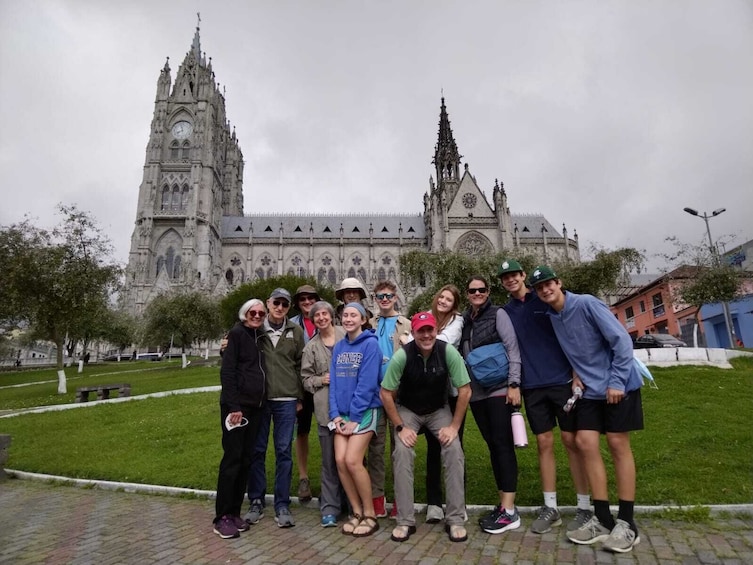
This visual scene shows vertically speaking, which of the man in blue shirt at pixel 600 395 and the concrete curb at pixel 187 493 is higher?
the man in blue shirt at pixel 600 395

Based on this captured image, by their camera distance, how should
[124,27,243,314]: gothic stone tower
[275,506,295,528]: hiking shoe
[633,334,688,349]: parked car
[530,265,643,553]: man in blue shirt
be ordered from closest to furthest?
[530,265,643,553]: man in blue shirt → [275,506,295,528]: hiking shoe → [633,334,688,349]: parked car → [124,27,243,314]: gothic stone tower

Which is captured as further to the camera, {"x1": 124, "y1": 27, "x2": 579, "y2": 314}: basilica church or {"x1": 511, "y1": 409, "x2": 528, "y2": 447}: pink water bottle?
{"x1": 124, "y1": 27, "x2": 579, "y2": 314}: basilica church

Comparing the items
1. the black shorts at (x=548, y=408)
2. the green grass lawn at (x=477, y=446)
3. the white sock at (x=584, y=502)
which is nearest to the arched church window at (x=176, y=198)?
the green grass lawn at (x=477, y=446)

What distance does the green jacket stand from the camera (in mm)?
5332

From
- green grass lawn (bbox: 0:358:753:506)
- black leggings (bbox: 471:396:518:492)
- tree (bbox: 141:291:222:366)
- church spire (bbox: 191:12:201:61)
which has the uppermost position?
church spire (bbox: 191:12:201:61)

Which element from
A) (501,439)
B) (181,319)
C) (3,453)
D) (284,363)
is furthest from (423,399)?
(181,319)

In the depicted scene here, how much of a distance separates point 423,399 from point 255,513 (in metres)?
2.35

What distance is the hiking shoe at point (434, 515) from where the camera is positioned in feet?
15.2

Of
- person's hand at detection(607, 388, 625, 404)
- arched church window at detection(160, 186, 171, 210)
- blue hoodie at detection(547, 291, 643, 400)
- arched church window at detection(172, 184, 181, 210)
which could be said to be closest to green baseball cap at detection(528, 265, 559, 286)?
blue hoodie at detection(547, 291, 643, 400)

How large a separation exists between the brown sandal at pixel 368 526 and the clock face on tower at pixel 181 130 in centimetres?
6666

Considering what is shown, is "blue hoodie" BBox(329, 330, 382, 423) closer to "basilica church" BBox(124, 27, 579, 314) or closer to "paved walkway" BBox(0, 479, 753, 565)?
"paved walkway" BBox(0, 479, 753, 565)

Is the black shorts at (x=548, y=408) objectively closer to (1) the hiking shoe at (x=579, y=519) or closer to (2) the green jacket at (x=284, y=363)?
(1) the hiking shoe at (x=579, y=519)

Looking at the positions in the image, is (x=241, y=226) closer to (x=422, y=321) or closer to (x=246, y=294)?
(x=246, y=294)

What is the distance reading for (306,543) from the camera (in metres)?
4.27
